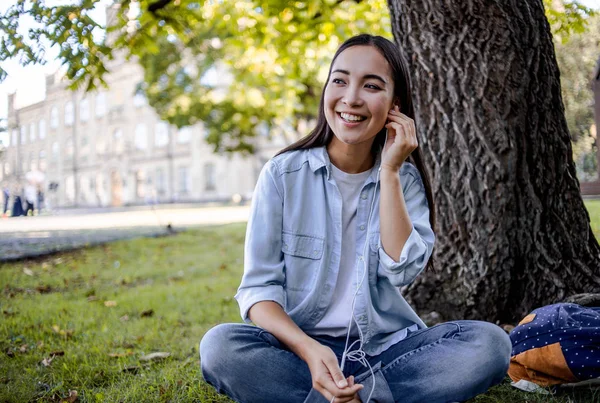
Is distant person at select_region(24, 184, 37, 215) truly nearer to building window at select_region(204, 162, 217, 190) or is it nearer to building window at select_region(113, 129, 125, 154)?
building window at select_region(113, 129, 125, 154)

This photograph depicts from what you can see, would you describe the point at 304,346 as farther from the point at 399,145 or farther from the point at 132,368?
the point at 132,368

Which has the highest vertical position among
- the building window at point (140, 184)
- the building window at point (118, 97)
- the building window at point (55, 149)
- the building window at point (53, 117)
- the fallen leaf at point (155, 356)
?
the building window at point (118, 97)

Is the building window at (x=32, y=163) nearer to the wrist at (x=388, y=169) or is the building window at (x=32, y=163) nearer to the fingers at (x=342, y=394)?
the wrist at (x=388, y=169)

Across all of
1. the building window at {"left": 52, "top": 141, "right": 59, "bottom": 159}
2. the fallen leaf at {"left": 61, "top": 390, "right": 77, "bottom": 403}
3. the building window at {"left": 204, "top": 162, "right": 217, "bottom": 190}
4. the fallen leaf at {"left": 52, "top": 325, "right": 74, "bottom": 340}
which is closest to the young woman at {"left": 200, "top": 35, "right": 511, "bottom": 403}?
the fallen leaf at {"left": 61, "top": 390, "right": 77, "bottom": 403}

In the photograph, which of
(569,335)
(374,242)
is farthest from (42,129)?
(569,335)

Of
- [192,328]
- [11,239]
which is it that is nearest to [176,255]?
[11,239]

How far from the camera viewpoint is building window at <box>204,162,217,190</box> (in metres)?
39.2

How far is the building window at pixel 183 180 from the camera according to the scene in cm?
4053

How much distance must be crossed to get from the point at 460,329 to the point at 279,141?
35.7 metres

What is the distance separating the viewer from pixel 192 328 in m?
3.95

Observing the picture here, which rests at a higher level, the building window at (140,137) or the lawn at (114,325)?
the building window at (140,137)

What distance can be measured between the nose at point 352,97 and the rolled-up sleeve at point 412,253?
0.47 meters

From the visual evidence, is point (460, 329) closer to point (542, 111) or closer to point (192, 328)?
point (542, 111)

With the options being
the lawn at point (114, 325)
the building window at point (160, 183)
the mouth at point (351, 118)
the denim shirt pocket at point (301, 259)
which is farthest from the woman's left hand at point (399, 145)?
the building window at point (160, 183)
